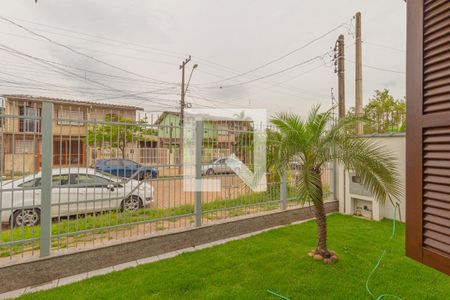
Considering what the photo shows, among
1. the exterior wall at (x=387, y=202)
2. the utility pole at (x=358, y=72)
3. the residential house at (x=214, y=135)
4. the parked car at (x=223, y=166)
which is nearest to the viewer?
the residential house at (x=214, y=135)

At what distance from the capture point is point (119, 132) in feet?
12.1

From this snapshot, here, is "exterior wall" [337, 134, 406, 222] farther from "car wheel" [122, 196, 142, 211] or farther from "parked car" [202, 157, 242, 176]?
"car wheel" [122, 196, 142, 211]

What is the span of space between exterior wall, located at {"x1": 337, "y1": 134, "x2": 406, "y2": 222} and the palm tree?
2.12m

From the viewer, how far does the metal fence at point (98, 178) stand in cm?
312

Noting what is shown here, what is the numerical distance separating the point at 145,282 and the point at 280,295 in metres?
1.74

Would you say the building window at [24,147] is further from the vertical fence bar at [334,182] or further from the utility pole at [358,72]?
the utility pole at [358,72]

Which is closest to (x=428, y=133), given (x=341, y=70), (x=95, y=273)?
(x=95, y=273)

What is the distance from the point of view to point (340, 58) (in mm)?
8000

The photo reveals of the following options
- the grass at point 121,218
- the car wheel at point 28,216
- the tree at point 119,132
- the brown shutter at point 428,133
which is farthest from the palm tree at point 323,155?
the car wheel at point 28,216

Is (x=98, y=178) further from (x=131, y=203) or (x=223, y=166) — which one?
(x=223, y=166)

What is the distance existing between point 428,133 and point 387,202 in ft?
18.8

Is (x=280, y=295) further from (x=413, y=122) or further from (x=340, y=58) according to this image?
(x=340, y=58)

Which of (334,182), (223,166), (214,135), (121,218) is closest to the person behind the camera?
(121,218)

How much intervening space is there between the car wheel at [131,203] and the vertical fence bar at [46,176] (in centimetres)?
101
